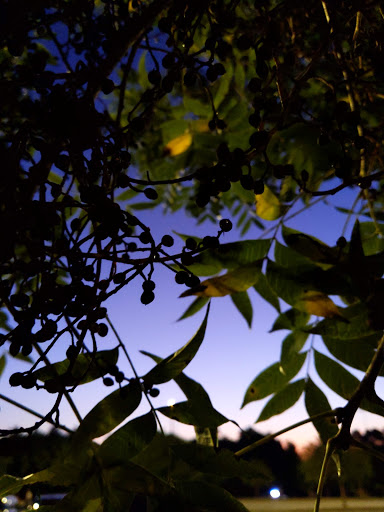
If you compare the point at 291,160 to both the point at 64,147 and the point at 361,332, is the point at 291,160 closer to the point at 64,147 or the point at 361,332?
the point at 361,332

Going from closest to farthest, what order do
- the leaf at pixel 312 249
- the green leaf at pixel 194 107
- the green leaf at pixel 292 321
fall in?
the leaf at pixel 312 249, the green leaf at pixel 292 321, the green leaf at pixel 194 107

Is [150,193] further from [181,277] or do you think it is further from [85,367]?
[85,367]

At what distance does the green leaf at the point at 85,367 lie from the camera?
0.85m

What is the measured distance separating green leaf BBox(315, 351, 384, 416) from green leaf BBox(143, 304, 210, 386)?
0.40 metres

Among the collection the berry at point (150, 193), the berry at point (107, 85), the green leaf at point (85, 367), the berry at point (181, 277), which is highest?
the berry at point (107, 85)

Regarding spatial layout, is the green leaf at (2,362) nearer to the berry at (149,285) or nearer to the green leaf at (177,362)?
the green leaf at (177,362)

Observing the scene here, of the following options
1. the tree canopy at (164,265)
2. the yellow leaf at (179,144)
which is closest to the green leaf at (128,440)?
the tree canopy at (164,265)

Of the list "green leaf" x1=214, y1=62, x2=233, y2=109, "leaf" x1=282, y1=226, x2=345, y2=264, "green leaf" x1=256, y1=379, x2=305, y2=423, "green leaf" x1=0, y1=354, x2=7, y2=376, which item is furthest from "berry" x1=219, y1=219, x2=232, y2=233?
"green leaf" x1=0, y1=354, x2=7, y2=376

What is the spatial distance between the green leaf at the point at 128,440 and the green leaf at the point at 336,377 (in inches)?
17.8

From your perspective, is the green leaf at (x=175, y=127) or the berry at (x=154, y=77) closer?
the berry at (x=154, y=77)

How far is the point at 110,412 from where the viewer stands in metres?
0.81

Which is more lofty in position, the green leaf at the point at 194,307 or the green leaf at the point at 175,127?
the green leaf at the point at 175,127

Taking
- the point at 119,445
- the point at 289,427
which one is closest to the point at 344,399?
the point at 289,427

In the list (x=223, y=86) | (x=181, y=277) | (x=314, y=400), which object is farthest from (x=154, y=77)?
(x=314, y=400)
